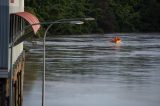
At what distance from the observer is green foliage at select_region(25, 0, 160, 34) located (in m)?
117

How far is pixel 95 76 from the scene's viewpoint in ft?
167

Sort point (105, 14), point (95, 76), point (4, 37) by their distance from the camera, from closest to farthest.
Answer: point (4, 37) < point (95, 76) < point (105, 14)

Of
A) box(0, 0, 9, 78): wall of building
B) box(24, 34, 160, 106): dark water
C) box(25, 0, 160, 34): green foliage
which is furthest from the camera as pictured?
box(25, 0, 160, 34): green foliage

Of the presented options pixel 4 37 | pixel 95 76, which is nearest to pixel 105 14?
pixel 95 76

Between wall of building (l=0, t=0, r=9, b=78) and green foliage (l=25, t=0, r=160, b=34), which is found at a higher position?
wall of building (l=0, t=0, r=9, b=78)

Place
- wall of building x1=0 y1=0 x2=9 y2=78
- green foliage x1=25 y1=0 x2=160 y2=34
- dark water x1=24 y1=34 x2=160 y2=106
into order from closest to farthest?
wall of building x1=0 y1=0 x2=9 y2=78 < dark water x1=24 y1=34 x2=160 y2=106 < green foliage x1=25 y1=0 x2=160 y2=34

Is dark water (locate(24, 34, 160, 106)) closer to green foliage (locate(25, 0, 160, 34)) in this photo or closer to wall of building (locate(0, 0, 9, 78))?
wall of building (locate(0, 0, 9, 78))

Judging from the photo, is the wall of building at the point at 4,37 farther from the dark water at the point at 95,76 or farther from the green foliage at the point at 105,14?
the green foliage at the point at 105,14

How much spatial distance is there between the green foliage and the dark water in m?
35.5

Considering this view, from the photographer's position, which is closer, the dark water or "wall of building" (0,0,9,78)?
"wall of building" (0,0,9,78)

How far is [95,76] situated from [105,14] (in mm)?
80422

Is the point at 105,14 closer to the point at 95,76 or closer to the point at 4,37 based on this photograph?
the point at 95,76

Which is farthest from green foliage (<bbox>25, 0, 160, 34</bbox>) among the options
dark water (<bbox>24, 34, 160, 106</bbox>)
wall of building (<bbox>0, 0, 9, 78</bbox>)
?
wall of building (<bbox>0, 0, 9, 78</bbox>)

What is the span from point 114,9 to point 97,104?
98.8m
